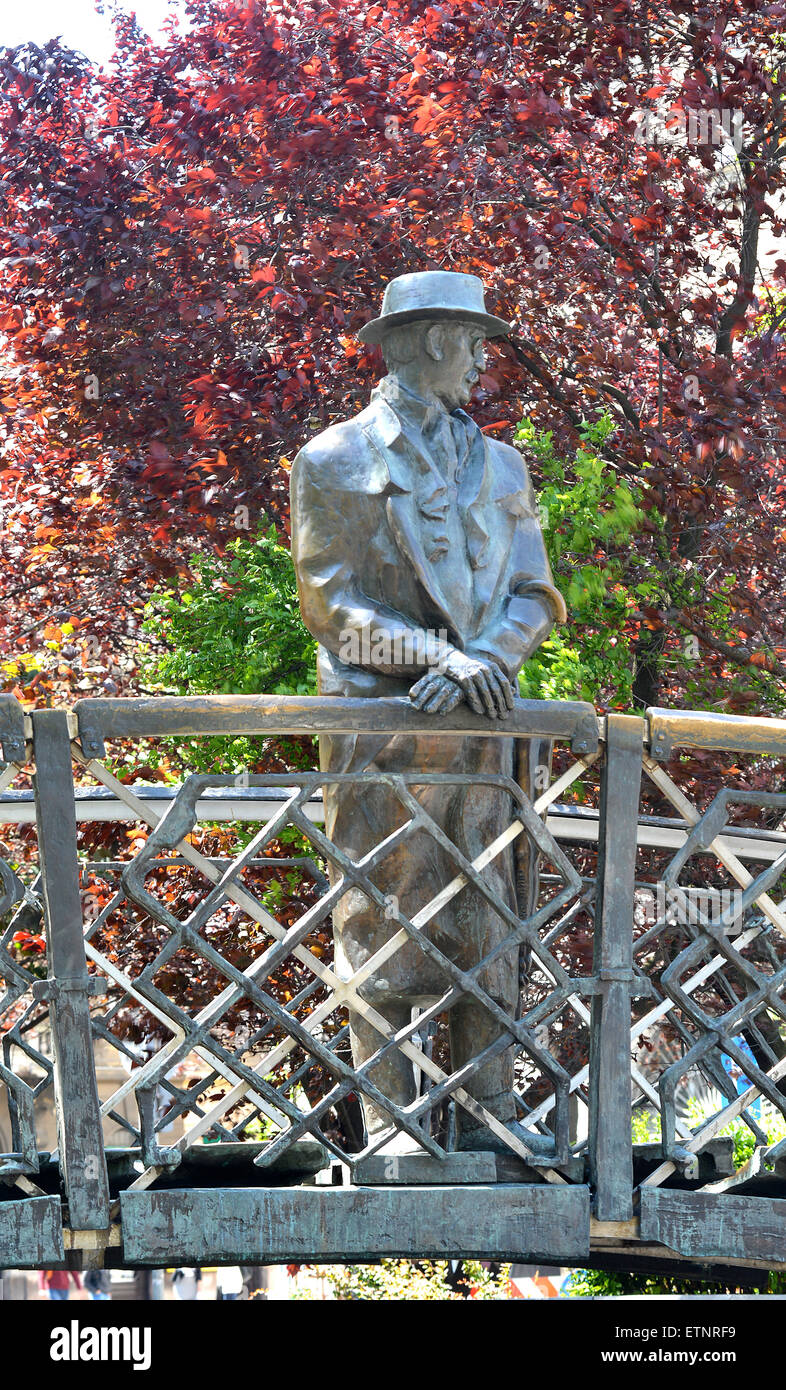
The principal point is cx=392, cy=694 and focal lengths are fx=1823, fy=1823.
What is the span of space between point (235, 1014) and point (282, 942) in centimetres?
364

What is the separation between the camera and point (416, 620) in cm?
496

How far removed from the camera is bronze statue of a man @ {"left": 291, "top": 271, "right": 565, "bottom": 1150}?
494cm

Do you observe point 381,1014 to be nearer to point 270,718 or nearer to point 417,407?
point 270,718

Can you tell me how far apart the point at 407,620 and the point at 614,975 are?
1096 mm

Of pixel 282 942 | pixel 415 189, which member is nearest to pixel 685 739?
pixel 282 942

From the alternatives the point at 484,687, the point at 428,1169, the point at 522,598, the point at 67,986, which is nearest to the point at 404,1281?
the point at 428,1169

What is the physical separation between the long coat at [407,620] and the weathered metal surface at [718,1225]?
28.0 inches

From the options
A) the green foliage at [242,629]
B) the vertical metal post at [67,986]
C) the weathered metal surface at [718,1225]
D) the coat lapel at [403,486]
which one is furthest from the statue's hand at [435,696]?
the green foliage at [242,629]

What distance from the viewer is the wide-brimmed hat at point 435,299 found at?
498 centimetres

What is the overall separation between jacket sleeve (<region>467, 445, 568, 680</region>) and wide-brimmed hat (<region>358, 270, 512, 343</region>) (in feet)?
1.45

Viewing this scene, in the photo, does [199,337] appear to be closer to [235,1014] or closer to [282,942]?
[235,1014]

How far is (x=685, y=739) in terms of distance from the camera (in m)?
4.80

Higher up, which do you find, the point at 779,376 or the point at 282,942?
the point at 779,376

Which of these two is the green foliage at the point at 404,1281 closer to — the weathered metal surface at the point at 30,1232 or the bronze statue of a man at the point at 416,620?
the bronze statue of a man at the point at 416,620
